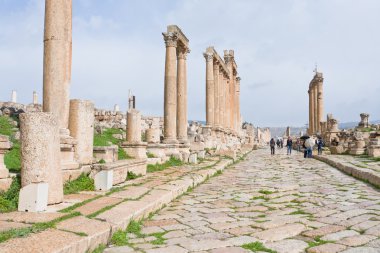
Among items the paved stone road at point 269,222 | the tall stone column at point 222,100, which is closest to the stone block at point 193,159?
the paved stone road at point 269,222

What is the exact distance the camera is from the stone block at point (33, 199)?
16.7 feet

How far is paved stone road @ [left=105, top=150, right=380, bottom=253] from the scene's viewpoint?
429 centimetres

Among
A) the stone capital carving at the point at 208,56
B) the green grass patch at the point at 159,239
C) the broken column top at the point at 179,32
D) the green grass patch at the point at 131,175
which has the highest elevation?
the stone capital carving at the point at 208,56

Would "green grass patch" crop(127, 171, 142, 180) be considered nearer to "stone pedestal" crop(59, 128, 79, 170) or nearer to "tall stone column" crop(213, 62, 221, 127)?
"stone pedestal" crop(59, 128, 79, 170)

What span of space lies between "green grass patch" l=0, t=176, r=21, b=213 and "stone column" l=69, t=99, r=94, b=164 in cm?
230

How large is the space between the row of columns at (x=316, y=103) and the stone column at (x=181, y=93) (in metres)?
31.9

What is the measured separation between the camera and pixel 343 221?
5457mm

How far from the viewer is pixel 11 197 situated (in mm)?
5531

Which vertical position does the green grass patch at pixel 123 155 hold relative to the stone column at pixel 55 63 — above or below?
below

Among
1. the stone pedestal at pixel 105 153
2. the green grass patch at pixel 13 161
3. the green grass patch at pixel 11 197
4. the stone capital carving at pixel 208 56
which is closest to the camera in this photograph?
the green grass patch at pixel 11 197

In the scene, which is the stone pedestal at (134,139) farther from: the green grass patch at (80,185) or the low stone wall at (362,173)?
Result: the low stone wall at (362,173)

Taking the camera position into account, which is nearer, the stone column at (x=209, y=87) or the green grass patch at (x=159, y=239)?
the green grass patch at (x=159, y=239)

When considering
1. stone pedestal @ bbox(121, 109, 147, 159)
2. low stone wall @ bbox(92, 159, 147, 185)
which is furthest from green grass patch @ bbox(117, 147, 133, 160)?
low stone wall @ bbox(92, 159, 147, 185)

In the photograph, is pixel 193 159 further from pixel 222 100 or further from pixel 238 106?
pixel 238 106
